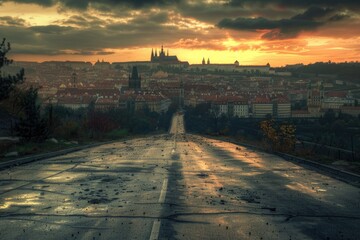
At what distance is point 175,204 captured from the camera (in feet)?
33.1

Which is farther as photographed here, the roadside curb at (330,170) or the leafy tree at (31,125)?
the leafy tree at (31,125)

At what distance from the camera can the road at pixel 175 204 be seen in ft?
25.5

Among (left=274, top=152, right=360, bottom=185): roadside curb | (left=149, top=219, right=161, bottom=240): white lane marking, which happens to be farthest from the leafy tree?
(left=149, top=219, right=161, bottom=240): white lane marking

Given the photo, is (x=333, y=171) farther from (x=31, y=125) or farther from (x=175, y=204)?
(x=31, y=125)

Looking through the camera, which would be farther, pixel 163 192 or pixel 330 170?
pixel 330 170

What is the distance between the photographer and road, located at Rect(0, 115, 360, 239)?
777cm

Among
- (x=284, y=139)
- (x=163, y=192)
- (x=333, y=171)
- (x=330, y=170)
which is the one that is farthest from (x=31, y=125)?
(x=333, y=171)

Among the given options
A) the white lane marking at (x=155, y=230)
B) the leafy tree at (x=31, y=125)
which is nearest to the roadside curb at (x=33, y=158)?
the leafy tree at (x=31, y=125)

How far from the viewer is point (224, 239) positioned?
23.8 ft

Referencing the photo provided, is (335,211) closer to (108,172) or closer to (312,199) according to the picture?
(312,199)

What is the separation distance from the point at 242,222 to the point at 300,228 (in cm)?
106

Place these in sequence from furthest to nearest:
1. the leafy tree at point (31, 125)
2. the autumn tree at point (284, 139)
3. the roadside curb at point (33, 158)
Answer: the leafy tree at point (31, 125) < the autumn tree at point (284, 139) < the roadside curb at point (33, 158)

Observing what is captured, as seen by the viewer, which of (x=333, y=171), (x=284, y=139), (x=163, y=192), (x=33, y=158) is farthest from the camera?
(x=284, y=139)

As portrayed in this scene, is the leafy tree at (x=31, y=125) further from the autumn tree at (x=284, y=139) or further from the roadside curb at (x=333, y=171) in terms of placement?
the roadside curb at (x=333, y=171)
